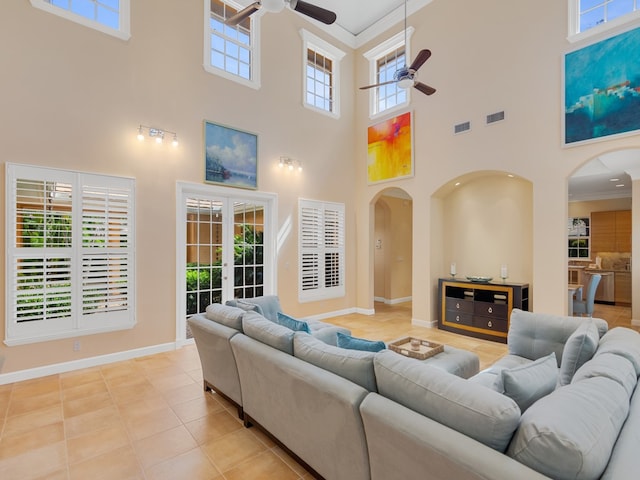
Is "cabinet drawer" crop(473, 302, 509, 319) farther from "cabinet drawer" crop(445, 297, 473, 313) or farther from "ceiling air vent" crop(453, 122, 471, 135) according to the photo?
"ceiling air vent" crop(453, 122, 471, 135)

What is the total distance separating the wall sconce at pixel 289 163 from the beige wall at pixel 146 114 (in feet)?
0.40

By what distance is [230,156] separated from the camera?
525cm

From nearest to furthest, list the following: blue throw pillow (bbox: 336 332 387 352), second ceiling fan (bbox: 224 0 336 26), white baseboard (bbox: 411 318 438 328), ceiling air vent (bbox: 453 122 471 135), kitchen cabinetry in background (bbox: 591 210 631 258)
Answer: blue throw pillow (bbox: 336 332 387 352) → second ceiling fan (bbox: 224 0 336 26) → ceiling air vent (bbox: 453 122 471 135) → white baseboard (bbox: 411 318 438 328) → kitchen cabinetry in background (bbox: 591 210 631 258)

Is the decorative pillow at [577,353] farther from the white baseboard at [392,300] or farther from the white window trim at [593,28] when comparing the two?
the white baseboard at [392,300]

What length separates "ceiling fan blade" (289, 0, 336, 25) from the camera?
3100 mm

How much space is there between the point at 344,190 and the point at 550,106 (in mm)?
3733

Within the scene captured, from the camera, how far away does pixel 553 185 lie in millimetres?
4500

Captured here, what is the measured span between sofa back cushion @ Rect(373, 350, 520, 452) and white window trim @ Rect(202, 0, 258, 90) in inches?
200

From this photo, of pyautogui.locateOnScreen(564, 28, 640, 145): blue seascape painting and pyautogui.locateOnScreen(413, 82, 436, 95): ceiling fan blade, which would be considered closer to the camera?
pyautogui.locateOnScreen(564, 28, 640, 145): blue seascape painting

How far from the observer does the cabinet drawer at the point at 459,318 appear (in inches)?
213

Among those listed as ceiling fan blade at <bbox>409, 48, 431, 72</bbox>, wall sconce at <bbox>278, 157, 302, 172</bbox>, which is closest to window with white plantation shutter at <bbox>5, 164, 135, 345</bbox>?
wall sconce at <bbox>278, 157, 302, 172</bbox>

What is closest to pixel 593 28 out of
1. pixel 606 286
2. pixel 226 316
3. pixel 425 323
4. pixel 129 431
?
pixel 425 323

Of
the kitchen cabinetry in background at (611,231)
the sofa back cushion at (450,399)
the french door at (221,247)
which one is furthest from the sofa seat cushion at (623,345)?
the kitchen cabinetry in background at (611,231)

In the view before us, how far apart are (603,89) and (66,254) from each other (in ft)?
22.6
